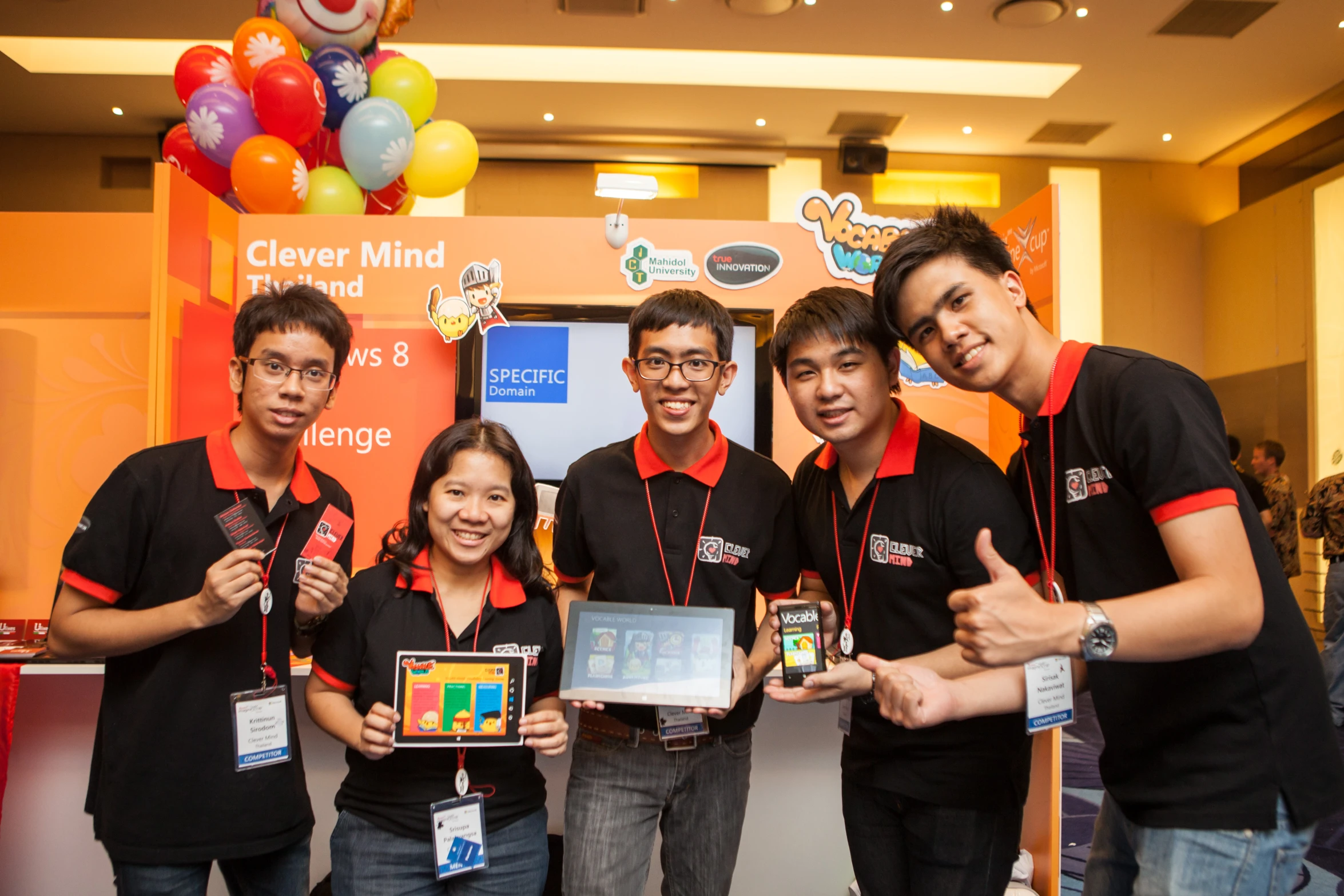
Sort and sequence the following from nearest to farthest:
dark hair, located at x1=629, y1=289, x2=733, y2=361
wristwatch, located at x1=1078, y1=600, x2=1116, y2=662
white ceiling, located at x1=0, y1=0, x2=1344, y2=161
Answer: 1. wristwatch, located at x1=1078, y1=600, x2=1116, y2=662
2. dark hair, located at x1=629, y1=289, x2=733, y2=361
3. white ceiling, located at x1=0, y1=0, x2=1344, y2=161

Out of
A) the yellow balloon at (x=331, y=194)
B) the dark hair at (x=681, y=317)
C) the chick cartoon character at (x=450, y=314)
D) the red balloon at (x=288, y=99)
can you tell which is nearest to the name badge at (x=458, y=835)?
the dark hair at (x=681, y=317)

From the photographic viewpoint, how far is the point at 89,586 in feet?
5.48

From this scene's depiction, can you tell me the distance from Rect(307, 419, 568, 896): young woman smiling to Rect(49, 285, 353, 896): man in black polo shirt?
129 millimetres

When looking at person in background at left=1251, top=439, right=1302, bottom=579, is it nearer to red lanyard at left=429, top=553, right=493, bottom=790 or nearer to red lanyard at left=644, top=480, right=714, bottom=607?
red lanyard at left=644, top=480, right=714, bottom=607

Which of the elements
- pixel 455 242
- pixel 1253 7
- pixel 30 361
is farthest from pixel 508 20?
pixel 1253 7

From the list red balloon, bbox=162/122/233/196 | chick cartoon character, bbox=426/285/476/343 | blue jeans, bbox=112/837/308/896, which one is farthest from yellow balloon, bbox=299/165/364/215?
blue jeans, bbox=112/837/308/896

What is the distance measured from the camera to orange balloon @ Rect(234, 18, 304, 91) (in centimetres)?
315

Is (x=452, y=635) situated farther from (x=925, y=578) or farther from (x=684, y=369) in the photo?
(x=925, y=578)

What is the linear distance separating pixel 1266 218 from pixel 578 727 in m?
8.67

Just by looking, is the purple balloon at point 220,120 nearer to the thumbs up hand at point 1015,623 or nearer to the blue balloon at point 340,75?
the blue balloon at point 340,75

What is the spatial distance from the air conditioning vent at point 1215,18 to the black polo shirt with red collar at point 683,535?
19.3ft

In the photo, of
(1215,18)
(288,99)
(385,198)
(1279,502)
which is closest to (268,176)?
(288,99)

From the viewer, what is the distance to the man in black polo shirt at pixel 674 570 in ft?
6.30

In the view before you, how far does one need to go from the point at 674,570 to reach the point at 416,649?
2.02 ft
